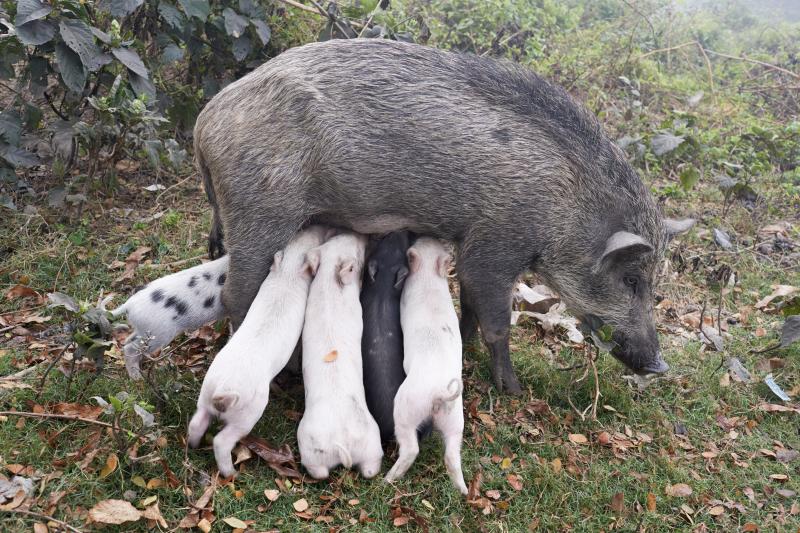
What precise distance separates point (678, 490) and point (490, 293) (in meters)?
1.37

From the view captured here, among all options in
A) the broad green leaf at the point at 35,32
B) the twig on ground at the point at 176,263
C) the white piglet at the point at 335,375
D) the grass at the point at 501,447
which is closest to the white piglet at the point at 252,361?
the white piglet at the point at 335,375

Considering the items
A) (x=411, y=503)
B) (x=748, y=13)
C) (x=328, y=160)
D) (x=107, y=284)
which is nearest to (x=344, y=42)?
(x=328, y=160)

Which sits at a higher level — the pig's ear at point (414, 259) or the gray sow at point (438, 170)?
the gray sow at point (438, 170)

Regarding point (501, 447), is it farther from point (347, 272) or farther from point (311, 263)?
point (311, 263)

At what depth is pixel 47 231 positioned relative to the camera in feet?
17.4

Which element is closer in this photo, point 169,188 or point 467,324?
point 467,324

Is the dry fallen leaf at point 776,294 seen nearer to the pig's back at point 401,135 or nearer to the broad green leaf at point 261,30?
the pig's back at point 401,135

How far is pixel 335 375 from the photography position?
3.49 meters

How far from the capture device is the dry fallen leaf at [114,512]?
2.93 m

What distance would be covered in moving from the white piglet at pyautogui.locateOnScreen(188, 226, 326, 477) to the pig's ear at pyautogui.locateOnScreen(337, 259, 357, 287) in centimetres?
19

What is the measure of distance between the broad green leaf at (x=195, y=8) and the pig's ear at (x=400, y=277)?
2.37 meters

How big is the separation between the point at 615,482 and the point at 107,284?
11.1 ft

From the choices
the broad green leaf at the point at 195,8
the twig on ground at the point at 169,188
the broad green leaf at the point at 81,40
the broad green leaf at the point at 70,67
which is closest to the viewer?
the broad green leaf at the point at 81,40

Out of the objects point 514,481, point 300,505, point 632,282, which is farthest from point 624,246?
point 300,505
